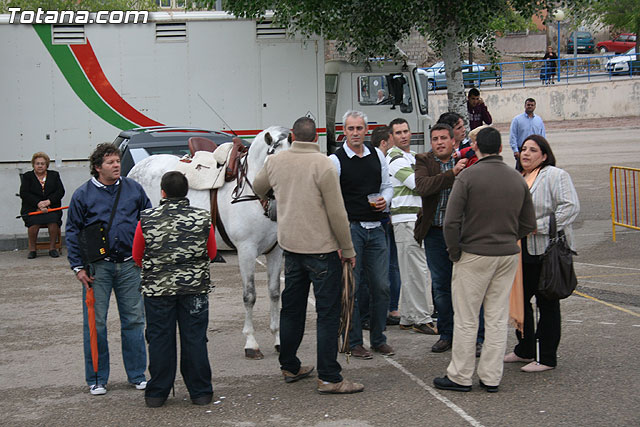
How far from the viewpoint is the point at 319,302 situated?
22.0ft

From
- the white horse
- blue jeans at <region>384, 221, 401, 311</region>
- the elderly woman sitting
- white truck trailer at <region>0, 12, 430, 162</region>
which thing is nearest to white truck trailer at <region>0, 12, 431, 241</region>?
white truck trailer at <region>0, 12, 430, 162</region>

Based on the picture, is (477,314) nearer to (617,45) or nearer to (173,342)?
(173,342)

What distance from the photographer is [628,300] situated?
9.57 m

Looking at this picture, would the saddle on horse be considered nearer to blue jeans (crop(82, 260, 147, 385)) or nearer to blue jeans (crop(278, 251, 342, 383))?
blue jeans (crop(82, 260, 147, 385))

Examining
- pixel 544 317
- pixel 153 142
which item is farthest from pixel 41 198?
pixel 544 317

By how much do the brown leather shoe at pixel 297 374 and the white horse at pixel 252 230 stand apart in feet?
2.59

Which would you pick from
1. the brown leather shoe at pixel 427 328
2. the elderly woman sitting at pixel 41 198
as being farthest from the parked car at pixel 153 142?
the brown leather shoe at pixel 427 328

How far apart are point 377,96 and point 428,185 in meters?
11.3

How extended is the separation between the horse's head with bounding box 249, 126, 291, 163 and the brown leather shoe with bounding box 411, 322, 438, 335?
7.59ft

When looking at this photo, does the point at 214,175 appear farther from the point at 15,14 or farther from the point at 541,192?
the point at 15,14

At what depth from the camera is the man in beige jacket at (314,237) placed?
259 inches

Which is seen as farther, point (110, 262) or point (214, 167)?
point (214, 167)

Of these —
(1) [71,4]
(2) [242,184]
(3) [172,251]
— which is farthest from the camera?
(1) [71,4]

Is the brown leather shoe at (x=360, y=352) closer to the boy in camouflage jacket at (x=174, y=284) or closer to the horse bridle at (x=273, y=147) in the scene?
the boy in camouflage jacket at (x=174, y=284)
